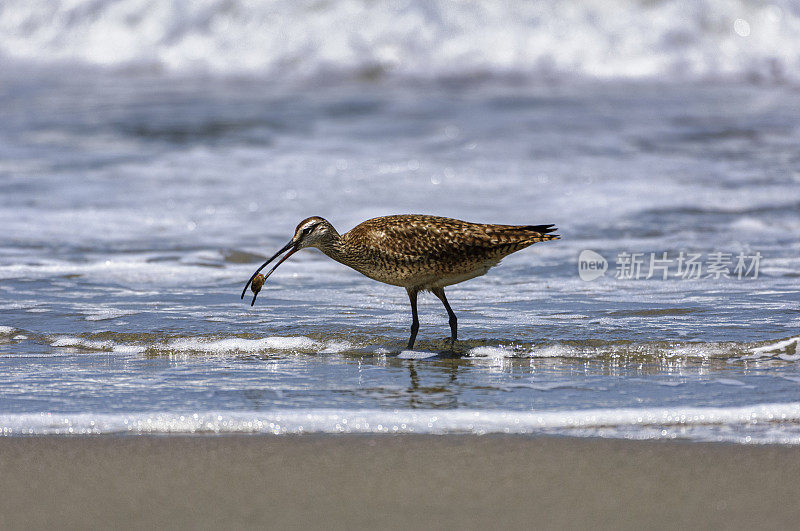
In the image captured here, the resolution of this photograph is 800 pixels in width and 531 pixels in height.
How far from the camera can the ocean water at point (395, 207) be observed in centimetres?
460

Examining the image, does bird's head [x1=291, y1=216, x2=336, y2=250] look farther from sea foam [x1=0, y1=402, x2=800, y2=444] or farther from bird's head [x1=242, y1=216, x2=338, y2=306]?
sea foam [x1=0, y1=402, x2=800, y2=444]

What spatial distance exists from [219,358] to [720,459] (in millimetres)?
2764

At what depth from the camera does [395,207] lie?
10.9 metres

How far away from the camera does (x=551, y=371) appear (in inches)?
200

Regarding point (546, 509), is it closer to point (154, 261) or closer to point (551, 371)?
point (551, 371)

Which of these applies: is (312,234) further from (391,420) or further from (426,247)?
(391,420)

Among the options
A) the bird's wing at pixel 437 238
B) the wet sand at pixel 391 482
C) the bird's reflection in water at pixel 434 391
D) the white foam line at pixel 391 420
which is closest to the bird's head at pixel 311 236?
the bird's wing at pixel 437 238

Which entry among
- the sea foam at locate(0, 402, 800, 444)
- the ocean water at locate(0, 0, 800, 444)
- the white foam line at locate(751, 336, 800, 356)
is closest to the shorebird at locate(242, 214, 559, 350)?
the ocean water at locate(0, 0, 800, 444)

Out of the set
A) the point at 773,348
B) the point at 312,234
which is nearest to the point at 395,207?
the point at 312,234

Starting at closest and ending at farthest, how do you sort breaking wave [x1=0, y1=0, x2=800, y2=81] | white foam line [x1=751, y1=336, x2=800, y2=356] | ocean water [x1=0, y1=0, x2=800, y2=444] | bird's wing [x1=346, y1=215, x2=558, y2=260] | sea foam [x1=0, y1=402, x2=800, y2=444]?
sea foam [x1=0, y1=402, x2=800, y2=444], ocean water [x1=0, y1=0, x2=800, y2=444], white foam line [x1=751, y1=336, x2=800, y2=356], bird's wing [x1=346, y1=215, x2=558, y2=260], breaking wave [x1=0, y1=0, x2=800, y2=81]

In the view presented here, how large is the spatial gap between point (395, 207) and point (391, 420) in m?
6.81

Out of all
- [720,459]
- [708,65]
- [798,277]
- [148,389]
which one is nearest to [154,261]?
[148,389]

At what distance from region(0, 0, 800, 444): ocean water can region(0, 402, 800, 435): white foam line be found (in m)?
0.01

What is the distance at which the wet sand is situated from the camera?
322 cm
